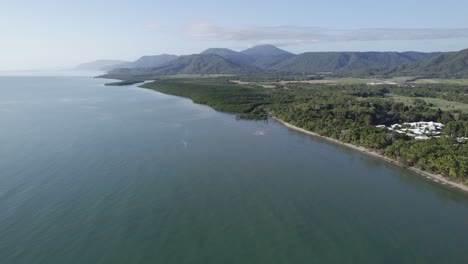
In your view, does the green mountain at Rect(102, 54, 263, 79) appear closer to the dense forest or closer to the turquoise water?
the dense forest

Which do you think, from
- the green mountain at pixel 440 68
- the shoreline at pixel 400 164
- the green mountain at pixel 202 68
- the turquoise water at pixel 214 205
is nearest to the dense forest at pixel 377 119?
the shoreline at pixel 400 164

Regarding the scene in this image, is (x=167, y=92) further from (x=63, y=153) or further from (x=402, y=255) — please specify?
(x=402, y=255)

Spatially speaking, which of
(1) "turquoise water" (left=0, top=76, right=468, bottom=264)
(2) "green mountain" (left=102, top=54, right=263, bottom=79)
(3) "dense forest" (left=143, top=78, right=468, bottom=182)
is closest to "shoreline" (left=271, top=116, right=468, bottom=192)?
(3) "dense forest" (left=143, top=78, right=468, bottom=182)

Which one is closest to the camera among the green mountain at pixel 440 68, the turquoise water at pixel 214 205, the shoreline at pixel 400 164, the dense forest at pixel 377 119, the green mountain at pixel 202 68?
the turquoise water at pixel 214 205

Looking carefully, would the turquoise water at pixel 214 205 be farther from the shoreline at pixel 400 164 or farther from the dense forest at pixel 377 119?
the dense forest at pixel 377 119

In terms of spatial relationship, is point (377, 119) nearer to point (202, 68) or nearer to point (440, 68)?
point (440, 68)

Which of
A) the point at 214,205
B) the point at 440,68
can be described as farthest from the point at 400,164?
the point at 440,68
